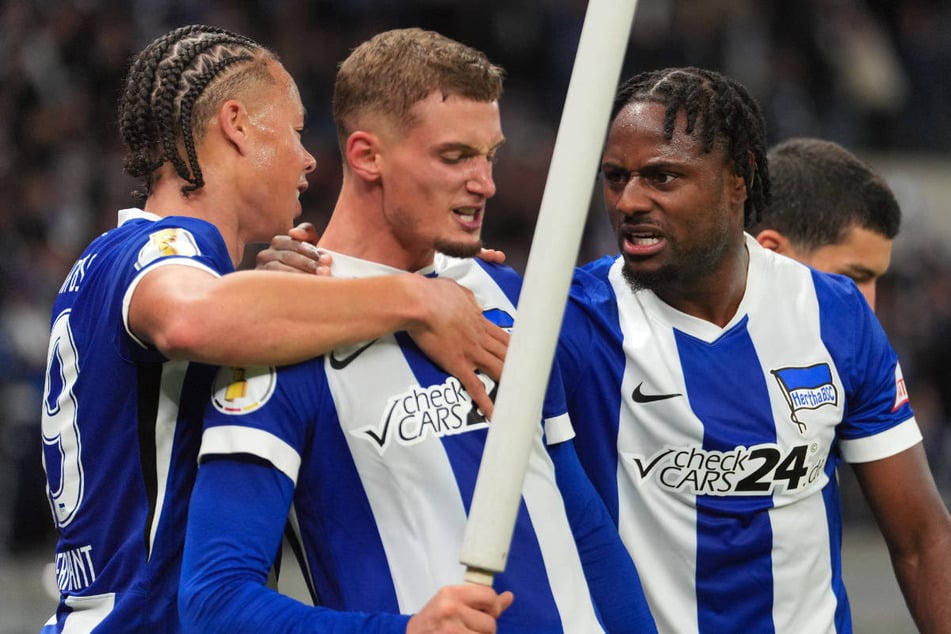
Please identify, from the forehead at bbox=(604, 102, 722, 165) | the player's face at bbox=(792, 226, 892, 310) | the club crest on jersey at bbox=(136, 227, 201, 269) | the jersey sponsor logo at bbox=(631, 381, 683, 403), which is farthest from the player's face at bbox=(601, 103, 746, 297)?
the club crest on jersey at bbox=(136, 227, 201, 269)

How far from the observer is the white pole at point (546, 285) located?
206cm

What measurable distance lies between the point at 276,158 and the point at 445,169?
51 cm

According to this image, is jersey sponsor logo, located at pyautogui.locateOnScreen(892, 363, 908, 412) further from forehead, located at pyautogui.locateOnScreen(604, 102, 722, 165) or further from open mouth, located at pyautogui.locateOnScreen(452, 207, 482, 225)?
open mouth, located at pyautogui.locateOnScreen(452, 207, 482, 225)

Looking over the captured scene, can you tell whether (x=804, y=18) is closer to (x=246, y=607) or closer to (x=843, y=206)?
(x=843, y=206)

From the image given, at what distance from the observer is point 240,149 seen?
9.58 feet

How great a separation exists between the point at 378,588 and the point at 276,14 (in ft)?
33.7

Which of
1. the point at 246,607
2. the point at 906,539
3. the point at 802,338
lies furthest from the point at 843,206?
the point at 246,607

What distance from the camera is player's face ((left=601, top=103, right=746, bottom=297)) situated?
10.4ft

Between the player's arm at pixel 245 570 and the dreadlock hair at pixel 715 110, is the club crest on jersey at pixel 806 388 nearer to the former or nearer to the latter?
the dreadlock hair at pixel 715 110

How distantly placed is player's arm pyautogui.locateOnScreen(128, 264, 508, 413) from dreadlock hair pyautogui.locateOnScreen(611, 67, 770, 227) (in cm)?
90

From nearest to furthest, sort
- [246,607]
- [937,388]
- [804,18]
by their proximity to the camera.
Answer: [246,607]
[937,388]
[804,18]

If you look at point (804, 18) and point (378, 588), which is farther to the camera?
point (804, 18)

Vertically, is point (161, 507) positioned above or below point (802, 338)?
below

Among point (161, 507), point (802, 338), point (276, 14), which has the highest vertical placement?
point (276, 14)
